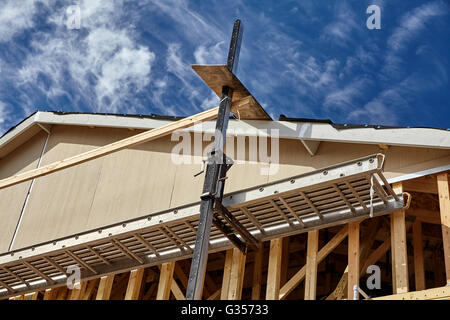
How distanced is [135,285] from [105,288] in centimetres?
79

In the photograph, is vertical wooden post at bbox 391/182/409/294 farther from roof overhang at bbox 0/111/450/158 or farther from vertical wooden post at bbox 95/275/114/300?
vertical wooden post at bbox 95/275/114/300

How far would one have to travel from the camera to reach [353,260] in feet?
35.4

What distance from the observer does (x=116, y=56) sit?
6600 centimetres

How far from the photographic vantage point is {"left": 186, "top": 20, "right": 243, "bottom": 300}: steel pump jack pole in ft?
32.0

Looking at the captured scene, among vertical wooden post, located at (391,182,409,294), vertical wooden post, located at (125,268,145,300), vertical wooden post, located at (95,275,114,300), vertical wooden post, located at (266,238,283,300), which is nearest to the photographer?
vertical wooden post, located at (391,182,409,294)

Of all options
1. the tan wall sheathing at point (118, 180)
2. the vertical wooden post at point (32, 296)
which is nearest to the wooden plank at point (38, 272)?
the vertical wooden post at point (32, 296)

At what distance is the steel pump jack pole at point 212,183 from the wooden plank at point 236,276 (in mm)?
1625

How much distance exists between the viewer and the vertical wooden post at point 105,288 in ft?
43.2

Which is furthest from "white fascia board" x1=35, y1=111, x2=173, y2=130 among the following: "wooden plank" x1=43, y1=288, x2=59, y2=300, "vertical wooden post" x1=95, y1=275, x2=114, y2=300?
"wooden plank" x1=43, y1=288, x2=59, y2=300

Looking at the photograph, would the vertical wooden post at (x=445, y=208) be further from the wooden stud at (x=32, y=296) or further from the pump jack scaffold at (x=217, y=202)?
the wooden stud at (x=32, y=296)

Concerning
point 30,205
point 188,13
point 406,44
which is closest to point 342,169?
point 30,205

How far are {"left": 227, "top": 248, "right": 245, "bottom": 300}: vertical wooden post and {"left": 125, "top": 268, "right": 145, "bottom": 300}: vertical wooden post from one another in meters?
2.21

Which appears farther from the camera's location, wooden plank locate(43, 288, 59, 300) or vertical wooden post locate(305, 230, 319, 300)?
wooden plank locate(43, 288, 59, 300)

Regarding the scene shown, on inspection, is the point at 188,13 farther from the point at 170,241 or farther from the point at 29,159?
the point at 170,241
